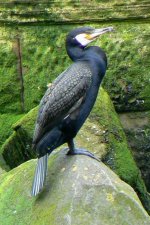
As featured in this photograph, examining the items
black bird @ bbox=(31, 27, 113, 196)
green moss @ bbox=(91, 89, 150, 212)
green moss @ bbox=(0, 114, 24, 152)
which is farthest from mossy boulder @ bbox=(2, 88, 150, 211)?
black bird @ bbox=(31, 27, 113, 196)

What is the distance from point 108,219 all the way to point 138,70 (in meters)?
3.33

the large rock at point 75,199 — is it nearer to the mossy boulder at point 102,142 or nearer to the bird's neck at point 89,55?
the bird's neck at point 89,55

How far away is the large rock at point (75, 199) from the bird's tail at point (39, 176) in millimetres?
55

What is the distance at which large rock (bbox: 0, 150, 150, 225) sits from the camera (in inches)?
237

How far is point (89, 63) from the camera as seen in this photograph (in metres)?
6.61

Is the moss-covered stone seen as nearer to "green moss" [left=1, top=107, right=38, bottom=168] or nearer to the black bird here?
"green moss" [left=1, top=107, right=38, bottom=168]

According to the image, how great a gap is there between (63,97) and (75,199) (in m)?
0.74

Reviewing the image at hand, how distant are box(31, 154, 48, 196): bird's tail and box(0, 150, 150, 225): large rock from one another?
6cm

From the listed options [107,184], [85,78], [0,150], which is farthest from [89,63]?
[0,150]

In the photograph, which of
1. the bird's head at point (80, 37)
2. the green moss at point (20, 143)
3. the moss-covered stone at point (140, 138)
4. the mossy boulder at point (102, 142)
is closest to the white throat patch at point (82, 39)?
the bird's head at point (80, 37)

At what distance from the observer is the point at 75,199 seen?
608 centimetres

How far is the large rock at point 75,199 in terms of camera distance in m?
6.02

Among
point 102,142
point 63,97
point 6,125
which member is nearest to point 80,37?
point 63,97

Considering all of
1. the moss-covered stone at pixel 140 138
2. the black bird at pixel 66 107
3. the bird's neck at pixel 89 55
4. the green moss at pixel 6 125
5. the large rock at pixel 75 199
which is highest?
the bird's neck at pixel 89 55
